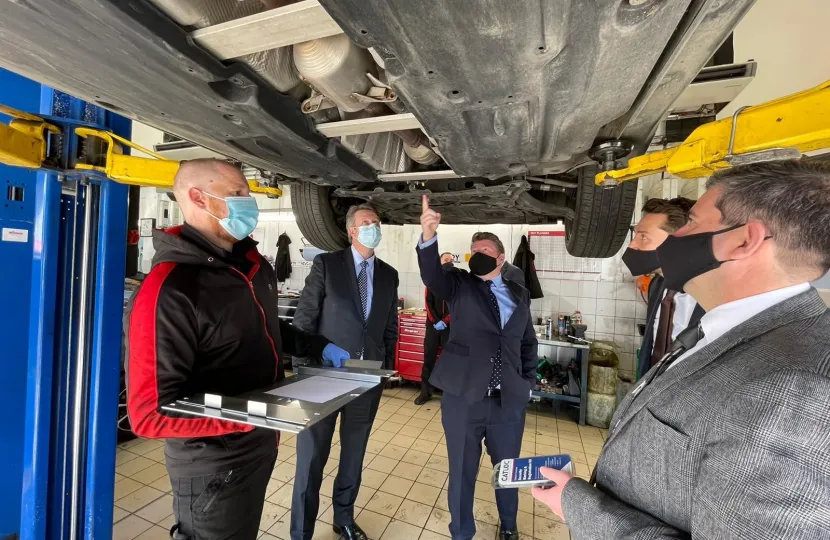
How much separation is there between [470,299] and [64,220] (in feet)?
5.81

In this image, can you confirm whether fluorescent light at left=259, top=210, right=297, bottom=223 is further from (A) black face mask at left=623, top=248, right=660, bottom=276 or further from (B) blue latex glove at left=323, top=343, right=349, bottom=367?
(A) black face mask at left=623, top=248, right=660, bottom=276

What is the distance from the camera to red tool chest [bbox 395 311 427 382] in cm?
437

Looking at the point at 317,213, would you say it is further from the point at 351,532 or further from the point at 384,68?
the point at 351,532

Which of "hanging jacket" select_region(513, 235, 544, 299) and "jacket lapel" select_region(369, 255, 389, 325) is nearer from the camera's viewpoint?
"jacket lapel" select_region(369, 255, 389, 325)

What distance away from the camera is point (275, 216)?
6.20 meters

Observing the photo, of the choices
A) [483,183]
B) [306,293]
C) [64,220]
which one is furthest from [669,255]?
[64,220]

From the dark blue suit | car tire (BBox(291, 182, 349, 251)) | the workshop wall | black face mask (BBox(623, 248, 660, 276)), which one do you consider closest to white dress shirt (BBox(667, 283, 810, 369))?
black face mask (BBox(623, 248, 660, 276))

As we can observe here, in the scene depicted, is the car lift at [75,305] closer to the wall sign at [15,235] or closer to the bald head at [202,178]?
the bald head at [202,178]

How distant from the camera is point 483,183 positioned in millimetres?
1782

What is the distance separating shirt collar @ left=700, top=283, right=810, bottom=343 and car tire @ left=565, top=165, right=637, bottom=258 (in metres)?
1.15

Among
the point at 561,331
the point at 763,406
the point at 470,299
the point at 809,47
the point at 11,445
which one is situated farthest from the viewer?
the point at 561,331

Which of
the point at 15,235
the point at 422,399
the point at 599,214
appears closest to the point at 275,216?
the point at 422,399

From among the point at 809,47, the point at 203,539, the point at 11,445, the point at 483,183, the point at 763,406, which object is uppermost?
the point at 809,47

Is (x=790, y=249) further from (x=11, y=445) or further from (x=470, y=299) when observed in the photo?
(x=11, y=445)
